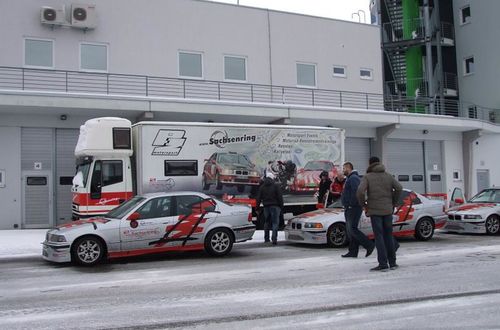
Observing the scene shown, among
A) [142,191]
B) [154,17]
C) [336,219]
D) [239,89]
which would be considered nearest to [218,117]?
[239,89]

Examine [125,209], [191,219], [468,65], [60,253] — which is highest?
[468,65]

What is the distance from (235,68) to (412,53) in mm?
16285

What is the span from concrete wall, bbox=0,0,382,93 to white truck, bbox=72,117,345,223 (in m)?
7.15

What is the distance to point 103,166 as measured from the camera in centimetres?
1538

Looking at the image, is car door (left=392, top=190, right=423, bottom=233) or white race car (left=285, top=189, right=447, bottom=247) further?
car door (left=392, top=190, right=423, bottom=233)

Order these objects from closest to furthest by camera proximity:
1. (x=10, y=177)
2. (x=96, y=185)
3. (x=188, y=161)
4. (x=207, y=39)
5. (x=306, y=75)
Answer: (x=96, y=185), (x=188, y=161), (x=10, y=177), (x=207, y=39), (x=306, y=75)

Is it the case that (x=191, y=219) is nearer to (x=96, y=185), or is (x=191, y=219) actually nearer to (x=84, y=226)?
(x=84, y=226)

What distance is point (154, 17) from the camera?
74.9 ft

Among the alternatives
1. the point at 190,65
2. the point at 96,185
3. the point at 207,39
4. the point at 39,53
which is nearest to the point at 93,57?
the point at 39,53

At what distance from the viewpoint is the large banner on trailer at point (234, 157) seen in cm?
1542

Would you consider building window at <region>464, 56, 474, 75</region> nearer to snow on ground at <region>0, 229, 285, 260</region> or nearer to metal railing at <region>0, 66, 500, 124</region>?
metal railing at <region>0, 66, 500, 124</region>

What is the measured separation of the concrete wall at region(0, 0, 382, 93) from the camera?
21.1 m

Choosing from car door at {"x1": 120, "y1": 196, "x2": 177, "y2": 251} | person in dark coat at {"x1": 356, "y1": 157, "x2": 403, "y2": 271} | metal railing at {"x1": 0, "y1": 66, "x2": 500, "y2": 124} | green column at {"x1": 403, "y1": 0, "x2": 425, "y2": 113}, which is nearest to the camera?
person in dark coat at {"x1": 356, "y1": 157, "x2": 403, "y2": 271}

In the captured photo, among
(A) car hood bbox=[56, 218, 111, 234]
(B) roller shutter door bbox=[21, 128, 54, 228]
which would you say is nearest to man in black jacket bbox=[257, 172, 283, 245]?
(A) car hood bbox=[56, 218, 111, 234]
